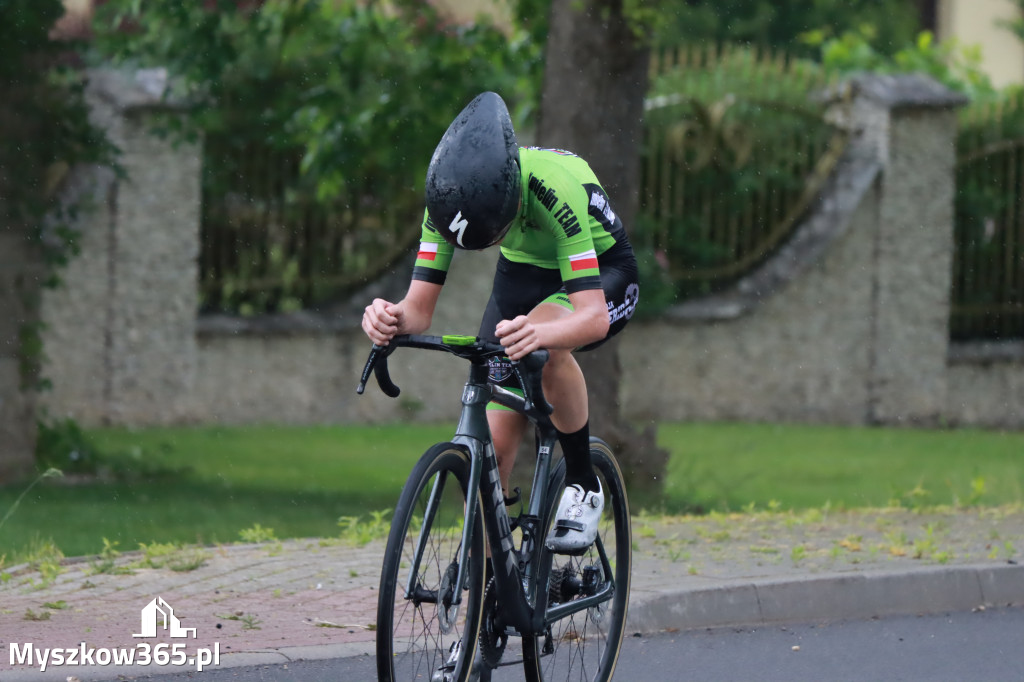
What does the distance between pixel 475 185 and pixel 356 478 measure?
703 cm

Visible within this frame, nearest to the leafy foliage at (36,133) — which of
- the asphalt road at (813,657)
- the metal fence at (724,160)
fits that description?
the asphalt road at (813,657)

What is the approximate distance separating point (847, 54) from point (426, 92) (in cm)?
744

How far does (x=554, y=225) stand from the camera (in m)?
4.14

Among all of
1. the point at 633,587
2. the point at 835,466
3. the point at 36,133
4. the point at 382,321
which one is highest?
the point at 36,133

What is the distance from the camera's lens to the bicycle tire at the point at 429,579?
3.68m

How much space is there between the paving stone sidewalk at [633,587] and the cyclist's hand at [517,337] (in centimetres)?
180

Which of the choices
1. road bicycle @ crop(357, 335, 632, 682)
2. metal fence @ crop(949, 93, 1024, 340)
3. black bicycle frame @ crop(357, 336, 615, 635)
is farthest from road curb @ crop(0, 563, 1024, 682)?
metal fence @ crop(949, 93, 1024, 340)

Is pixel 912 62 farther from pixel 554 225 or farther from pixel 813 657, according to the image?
pixel 554 225

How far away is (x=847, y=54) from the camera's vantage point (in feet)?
55.5

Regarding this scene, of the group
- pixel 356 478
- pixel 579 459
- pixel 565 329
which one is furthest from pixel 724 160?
pixel 565 329

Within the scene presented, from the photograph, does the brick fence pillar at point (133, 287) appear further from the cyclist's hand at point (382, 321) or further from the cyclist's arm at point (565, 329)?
the cyclist's arm at point (565, 329)

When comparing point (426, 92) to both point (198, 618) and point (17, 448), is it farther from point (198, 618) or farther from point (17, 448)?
point (198, 618)

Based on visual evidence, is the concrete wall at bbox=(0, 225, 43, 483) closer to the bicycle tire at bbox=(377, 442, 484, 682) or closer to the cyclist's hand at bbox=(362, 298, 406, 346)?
the cyclist's hand at bbox=(362, 298, 406, 346)

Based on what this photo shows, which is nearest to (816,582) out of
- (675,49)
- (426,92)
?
(426,92)
